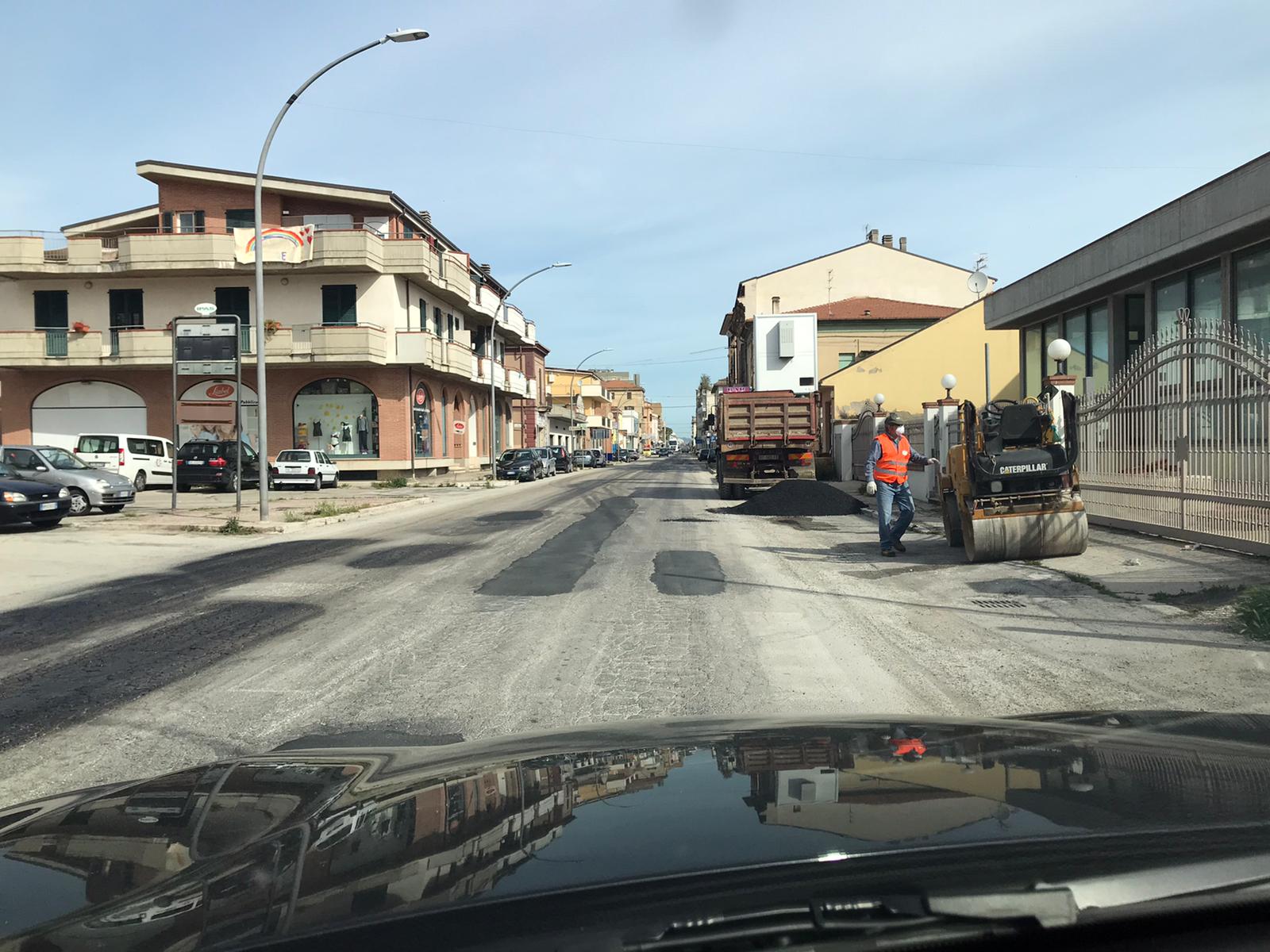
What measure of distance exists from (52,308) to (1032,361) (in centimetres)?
3708

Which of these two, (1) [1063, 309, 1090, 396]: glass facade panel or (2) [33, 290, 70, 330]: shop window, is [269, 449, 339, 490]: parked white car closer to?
(2) [33, 290, 70, 330]: shop window

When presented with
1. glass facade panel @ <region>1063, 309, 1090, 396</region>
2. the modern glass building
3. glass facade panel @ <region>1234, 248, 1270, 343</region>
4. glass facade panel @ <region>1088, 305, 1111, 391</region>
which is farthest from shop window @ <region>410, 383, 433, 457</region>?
glass facade panel @ <region>1234, 248, 1270, 343</region>

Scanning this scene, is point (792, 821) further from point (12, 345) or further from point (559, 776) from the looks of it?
point (12, 345)

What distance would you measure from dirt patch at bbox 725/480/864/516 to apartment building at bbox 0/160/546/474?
2136cm

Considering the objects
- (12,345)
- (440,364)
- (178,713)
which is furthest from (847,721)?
(12,345)

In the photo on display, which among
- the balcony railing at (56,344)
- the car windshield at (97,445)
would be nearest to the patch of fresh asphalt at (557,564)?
the car windshield at (97,445)

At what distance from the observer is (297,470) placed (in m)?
32.6

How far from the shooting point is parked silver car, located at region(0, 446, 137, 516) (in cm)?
2055

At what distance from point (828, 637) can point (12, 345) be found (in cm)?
3985

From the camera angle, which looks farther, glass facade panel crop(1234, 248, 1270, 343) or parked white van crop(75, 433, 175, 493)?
parked white van crop(75, 433, 175, 493)

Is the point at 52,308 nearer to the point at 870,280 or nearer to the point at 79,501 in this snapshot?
the point at 79,501

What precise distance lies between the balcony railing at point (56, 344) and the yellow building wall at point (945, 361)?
1226 inches

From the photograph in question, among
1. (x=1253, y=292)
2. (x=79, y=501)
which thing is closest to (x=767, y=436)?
(x=1253, y=292)

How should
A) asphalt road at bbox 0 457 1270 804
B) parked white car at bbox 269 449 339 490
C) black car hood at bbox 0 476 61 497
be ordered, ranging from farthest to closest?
1. parked white car at bbox 269 449 339 490
2. black car hood at bbox 0 476 61 497
3. asphalt road at bbox 0 457 1270 804
